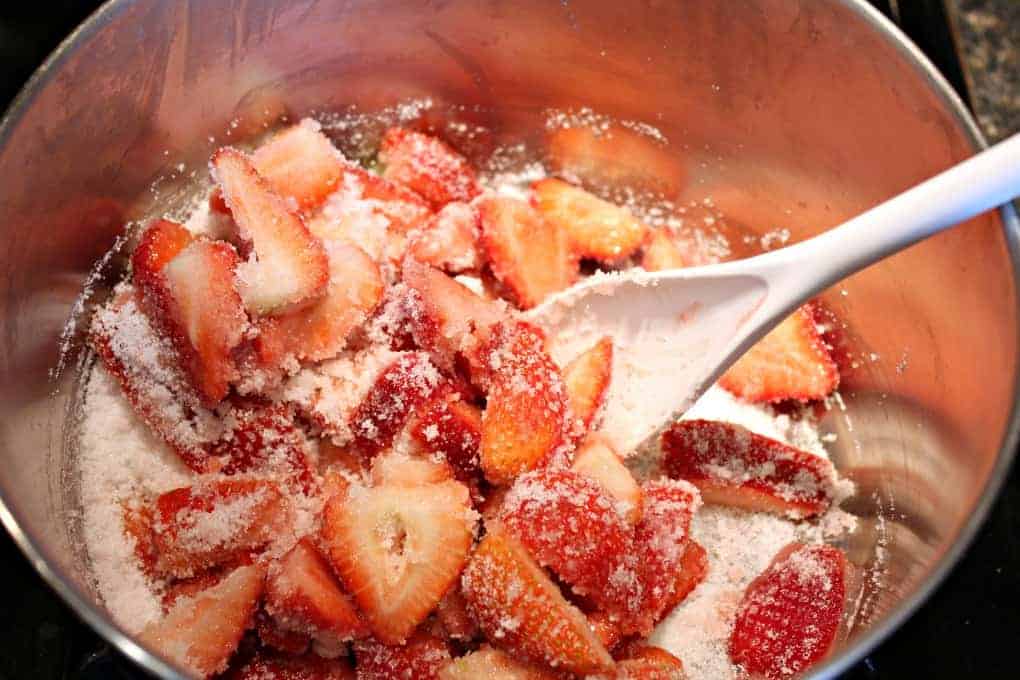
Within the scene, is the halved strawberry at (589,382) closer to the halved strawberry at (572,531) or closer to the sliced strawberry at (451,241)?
the halved strawberry at (572,531)

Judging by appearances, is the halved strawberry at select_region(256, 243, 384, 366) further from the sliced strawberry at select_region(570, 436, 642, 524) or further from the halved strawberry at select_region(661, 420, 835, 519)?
the halved strawberry at select_region(661, 420, 835, 519)

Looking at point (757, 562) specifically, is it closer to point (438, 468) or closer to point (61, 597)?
point (438, 468)

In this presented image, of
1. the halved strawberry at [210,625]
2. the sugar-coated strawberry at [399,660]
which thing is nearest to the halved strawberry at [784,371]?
the sugar-coated strawberry at [399,660]

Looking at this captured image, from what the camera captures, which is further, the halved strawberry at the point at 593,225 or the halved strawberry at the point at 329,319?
the halved strawberry at the point at 593,225

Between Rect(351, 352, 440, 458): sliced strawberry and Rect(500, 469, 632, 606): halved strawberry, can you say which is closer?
Rect(500, 469, 632, 606): halved strawberry

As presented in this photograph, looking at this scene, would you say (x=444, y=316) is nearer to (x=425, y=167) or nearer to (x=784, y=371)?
(x=425, y=167)

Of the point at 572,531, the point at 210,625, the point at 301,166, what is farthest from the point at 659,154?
the point at 210,625

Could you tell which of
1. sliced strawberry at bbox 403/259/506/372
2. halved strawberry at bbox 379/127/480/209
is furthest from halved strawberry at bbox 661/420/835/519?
halved strawberry at bbox 379/127/480/209

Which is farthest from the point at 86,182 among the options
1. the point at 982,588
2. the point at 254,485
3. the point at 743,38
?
the point at 982,588
